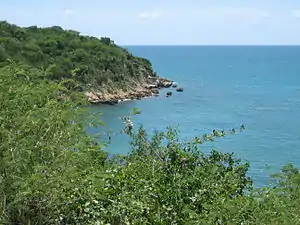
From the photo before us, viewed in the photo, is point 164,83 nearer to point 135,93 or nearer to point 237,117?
point 135,93

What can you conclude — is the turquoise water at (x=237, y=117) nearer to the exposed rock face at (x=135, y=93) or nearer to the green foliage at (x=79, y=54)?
the exposed rock face at (x=135, y=93)

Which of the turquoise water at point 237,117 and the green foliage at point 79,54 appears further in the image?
the green foliage at point 79,54

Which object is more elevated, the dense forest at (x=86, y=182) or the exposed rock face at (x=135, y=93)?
the dense forest at (x=86, y=182)

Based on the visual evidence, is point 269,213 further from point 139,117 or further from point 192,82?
point 192,82

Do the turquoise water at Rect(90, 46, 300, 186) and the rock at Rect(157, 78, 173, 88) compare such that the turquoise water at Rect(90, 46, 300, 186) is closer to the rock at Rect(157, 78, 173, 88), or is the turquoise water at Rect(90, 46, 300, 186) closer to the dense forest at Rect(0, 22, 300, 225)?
the rock at Rect(157, 78, 173, 88)

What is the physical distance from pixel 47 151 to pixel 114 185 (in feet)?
2.61

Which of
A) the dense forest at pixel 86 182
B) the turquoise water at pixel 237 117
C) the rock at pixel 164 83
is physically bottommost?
the turquoise water at pixel 237 117

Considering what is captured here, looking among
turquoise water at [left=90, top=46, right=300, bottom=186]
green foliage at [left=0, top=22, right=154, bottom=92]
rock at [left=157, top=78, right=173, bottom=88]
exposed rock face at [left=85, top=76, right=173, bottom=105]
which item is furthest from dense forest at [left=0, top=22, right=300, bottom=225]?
rock at [left=157, top=78, right=173, bottom=88]

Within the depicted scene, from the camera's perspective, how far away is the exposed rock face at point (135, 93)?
37.9 m

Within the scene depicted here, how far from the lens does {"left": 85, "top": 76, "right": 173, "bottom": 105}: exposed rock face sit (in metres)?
37.9

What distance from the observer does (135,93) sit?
1666 inches

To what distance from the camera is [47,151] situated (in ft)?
13.3

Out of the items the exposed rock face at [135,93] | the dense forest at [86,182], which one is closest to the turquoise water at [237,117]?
the exposed rock face at [135,93]

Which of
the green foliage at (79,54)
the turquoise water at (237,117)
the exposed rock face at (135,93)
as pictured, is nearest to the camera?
the turquoise water at (237,117)
